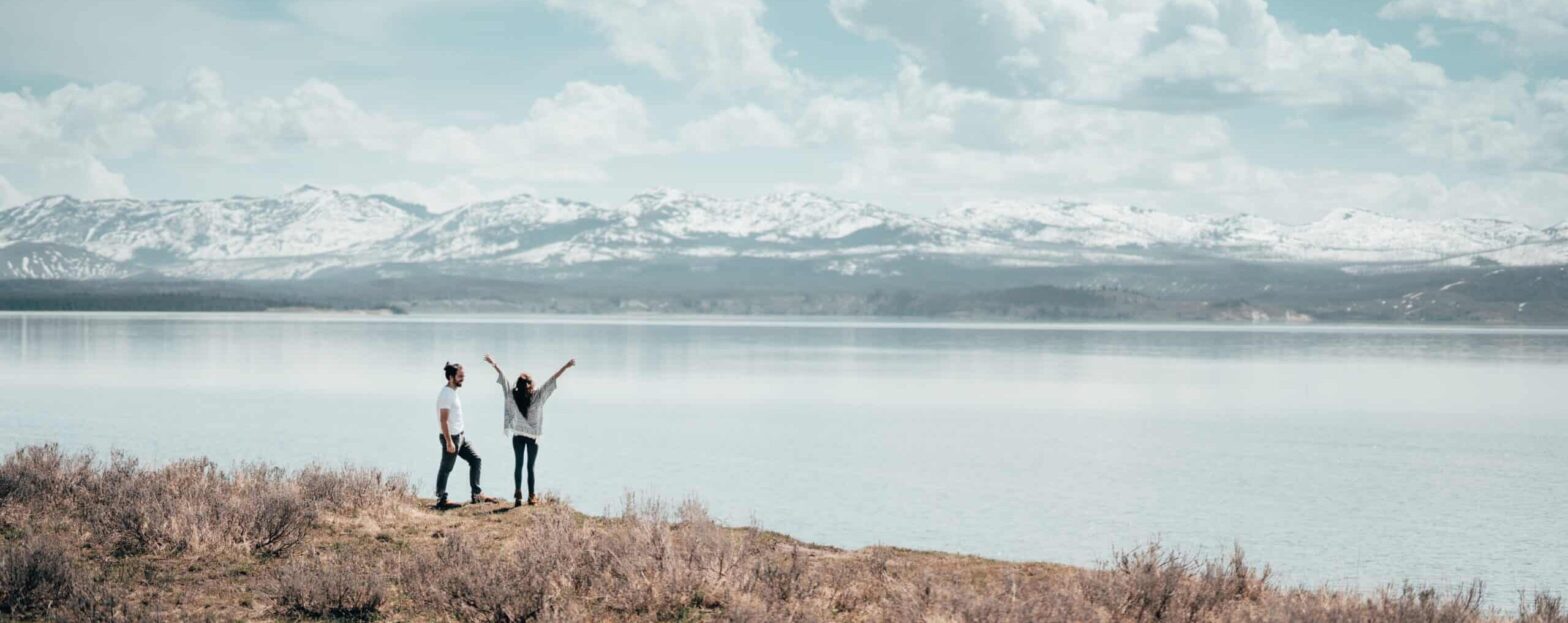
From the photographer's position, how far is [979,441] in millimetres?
38188

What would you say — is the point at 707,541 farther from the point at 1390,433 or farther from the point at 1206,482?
the point at 1390,433

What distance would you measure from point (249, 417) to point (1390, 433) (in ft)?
110

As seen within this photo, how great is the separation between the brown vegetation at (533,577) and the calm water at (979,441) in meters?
3.62

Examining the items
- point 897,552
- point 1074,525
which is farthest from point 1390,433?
point 897,552

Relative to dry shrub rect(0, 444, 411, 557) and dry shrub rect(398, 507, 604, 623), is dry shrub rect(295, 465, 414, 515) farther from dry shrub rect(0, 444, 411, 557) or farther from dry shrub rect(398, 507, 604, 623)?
dry shrub rect(398, 507, 604, 623)

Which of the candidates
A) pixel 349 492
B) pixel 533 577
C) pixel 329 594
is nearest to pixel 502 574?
pixel 533 577

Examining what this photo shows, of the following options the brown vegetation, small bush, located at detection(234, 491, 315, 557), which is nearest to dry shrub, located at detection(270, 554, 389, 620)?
the brown vegetation

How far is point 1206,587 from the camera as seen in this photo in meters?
12.6

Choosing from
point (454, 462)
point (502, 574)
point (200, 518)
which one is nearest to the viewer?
point (502, 574)

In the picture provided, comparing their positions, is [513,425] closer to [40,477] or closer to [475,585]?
[40,477]

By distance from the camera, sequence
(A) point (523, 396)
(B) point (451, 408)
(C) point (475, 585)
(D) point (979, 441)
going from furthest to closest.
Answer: (D) point (979, 441) → (A) point (523, 396) → (B) point (451, 408) → (C) point (475, 585)

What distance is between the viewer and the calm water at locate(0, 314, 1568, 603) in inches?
911

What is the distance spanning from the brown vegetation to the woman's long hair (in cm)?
228

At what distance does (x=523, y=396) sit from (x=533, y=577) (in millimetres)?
6591
